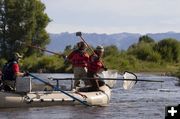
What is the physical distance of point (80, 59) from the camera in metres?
19.9

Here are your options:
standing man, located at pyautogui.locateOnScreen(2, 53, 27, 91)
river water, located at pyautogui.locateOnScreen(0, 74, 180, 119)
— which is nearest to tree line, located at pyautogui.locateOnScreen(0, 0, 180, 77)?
river water, located at pyautogui.locateOnScreen(0, 74, 180, 119)

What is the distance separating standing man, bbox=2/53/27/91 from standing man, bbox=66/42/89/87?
2.34 meters

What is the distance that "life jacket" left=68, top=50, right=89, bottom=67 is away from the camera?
778 inches

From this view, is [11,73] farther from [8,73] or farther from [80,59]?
[80,59]

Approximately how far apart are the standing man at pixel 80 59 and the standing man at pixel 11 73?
234 cm

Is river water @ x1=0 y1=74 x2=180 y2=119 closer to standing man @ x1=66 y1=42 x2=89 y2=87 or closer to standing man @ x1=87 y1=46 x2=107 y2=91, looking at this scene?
standing man @ x1=87 y1=46 x2=107 y2=91

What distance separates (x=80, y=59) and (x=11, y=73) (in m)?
2.82

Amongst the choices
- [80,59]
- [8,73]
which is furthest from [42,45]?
[8,73]

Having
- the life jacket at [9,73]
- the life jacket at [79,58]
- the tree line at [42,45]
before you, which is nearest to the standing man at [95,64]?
the life jacket at [79,58]

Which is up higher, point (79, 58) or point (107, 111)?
point (79, 58)

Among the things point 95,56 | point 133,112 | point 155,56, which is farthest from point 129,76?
point 155,56

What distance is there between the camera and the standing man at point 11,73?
17875mm

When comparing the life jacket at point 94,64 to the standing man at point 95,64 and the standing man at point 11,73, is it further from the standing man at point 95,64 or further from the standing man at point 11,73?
the standing man at point 11,73

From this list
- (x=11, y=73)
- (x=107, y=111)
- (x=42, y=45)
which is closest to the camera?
(x=11, y=73)
